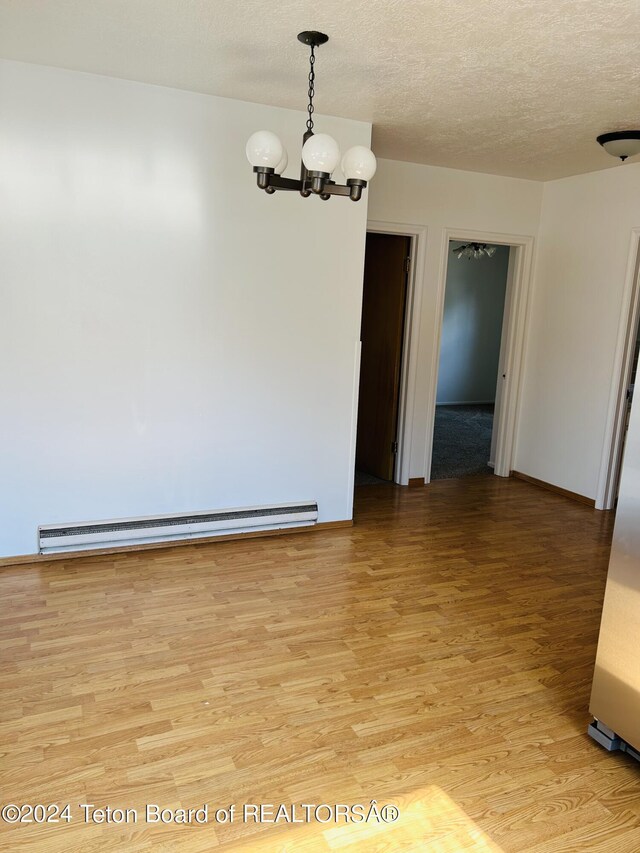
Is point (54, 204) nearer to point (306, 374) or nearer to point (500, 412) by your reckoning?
point (306, 374)

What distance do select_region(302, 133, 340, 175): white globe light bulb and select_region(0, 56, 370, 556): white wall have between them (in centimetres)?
135

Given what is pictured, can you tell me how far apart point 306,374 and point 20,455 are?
181 cm

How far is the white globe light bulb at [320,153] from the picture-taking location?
2.61m

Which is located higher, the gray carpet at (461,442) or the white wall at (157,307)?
the white wall at (157,307)

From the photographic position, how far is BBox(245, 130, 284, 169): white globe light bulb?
106 inches

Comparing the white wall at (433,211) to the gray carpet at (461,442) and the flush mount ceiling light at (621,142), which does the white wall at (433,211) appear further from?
the flush mount ceiling light at (621,142)

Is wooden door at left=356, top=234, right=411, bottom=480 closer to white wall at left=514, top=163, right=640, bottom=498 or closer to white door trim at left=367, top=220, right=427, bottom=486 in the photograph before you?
white door trim at left=367, top=220, right=427, bottom=486

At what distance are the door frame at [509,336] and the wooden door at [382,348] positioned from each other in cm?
32

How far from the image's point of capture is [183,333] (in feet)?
12.8

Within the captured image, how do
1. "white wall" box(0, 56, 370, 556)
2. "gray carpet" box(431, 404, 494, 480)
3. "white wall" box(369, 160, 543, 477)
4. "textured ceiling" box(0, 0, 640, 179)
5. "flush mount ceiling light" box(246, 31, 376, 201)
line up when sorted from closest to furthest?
1. "textured ceiling" box(0, 0, 640, 179)
2. "flush mount ceiling light" box(246, 31, 376, 201)
3. "white wall" box(0, 56, 370, 556)
4. "white wall" box(369, 160, 543, 477)
5. "gray carpet" box(431, 404, 494, 480)

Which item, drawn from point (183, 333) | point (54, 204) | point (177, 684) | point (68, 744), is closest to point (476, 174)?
point (183, 333)

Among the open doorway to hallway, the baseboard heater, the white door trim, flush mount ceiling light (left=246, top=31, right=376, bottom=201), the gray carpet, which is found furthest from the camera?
the open doorway to hallway

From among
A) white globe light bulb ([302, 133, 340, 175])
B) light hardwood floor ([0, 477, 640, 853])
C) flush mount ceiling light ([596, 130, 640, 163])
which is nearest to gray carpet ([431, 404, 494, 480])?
light hardwood floor ([0, 477, 640, 853])

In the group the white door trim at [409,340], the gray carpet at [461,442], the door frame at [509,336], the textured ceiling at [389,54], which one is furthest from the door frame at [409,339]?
the textured ceiling at [389,54]
